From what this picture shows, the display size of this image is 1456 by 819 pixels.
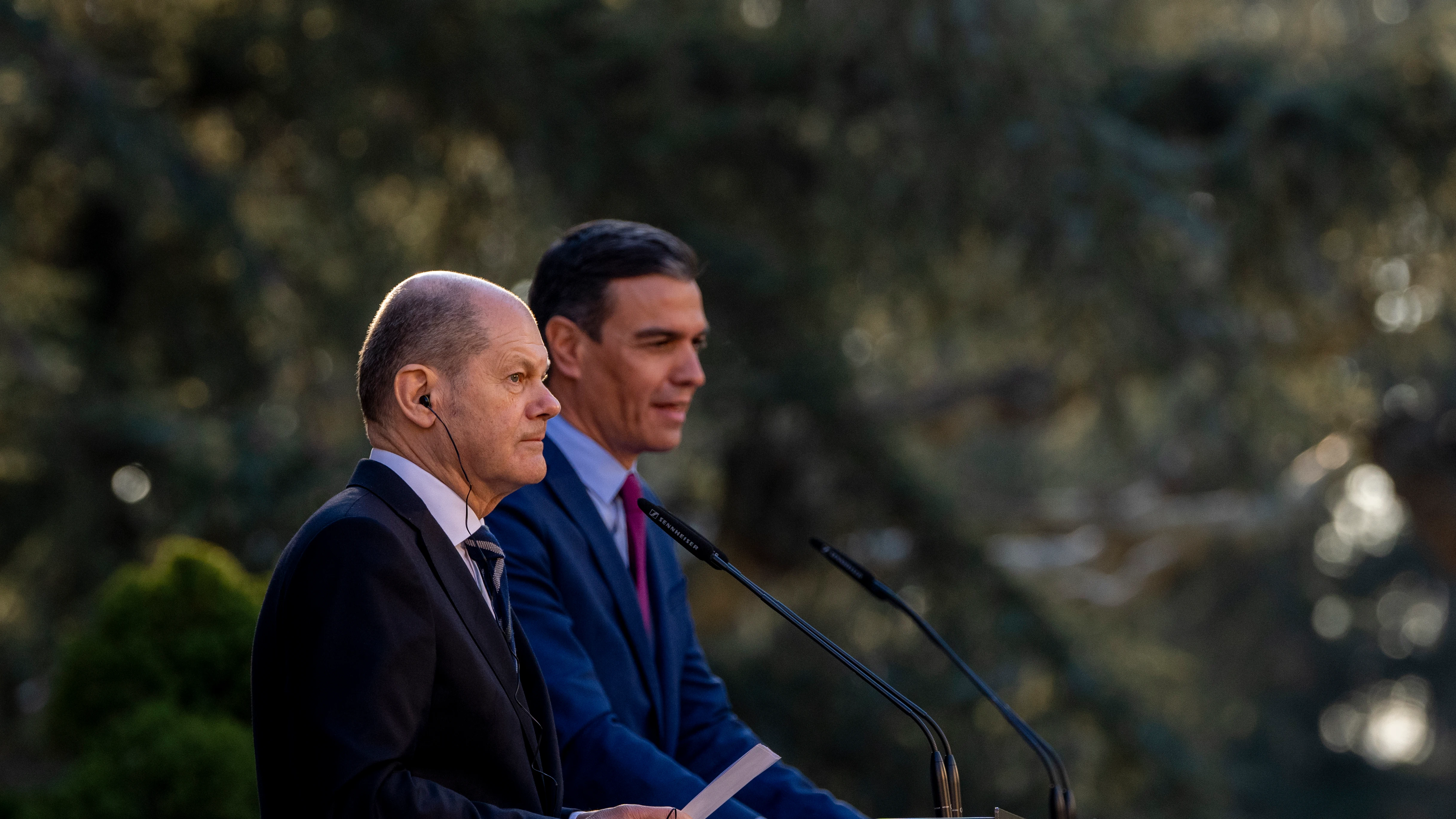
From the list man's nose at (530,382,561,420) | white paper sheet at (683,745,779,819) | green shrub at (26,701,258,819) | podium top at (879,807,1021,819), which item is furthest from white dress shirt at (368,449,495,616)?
green shrub at (26,701,258,819)

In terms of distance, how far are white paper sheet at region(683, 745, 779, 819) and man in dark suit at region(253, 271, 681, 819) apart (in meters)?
0.05

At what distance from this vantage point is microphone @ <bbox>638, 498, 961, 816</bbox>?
2.19m

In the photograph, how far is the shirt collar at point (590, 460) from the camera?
270 cm

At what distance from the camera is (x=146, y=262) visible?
22.4 ft

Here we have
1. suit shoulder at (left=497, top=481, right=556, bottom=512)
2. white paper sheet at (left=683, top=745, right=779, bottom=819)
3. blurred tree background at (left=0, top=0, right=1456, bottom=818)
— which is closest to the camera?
white paper sheet at (left=683, top=745, right=779, bottom=819)

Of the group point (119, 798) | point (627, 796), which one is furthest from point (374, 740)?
point (119, 798)

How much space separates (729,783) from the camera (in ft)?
5.66

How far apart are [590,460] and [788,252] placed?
4.66m

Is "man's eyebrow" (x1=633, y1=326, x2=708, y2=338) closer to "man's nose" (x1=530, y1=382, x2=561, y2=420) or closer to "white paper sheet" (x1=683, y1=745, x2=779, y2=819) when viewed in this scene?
"man's nose" (x1=530, y1=382, x2=561, y2=420)

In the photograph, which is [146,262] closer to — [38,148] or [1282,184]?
[38,148]

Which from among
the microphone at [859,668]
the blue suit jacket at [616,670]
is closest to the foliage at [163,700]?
the blue suit jacket at [616,670]

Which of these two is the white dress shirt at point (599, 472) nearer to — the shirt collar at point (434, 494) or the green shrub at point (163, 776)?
the shirt collar at point (434, 494)

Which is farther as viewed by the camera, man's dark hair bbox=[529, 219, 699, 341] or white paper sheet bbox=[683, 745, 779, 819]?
man's dark hair bbox=[529, 219, 699, 341]

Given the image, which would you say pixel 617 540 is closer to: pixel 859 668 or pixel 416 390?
pixel 859 668
